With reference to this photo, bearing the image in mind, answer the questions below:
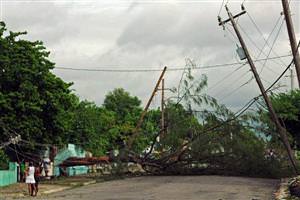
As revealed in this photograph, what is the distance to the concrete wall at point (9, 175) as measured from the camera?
97.6 ft

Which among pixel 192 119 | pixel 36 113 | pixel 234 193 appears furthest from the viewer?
pixel 192 119

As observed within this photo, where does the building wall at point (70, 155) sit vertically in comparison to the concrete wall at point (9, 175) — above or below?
above

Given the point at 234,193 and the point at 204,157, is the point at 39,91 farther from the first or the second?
the point at 234,193

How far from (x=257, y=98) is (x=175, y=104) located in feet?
21.9

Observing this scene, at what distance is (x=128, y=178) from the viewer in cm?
3584

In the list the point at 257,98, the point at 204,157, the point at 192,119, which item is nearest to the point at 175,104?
the point at 192,119

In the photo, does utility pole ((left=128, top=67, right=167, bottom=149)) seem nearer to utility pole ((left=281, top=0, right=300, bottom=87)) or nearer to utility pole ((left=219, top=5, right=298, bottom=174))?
utility pole ((left=219, top=5, right=298, bottom=174))

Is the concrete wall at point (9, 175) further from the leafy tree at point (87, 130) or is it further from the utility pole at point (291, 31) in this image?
the utility pole at point (291, 31)

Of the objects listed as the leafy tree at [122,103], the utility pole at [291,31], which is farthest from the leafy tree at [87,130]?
the leafy tree at [122,103]

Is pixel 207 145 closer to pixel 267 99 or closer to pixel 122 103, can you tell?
pixel 267 99

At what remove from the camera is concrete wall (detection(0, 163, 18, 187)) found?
29.8 metres

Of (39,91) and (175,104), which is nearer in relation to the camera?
(39,91)

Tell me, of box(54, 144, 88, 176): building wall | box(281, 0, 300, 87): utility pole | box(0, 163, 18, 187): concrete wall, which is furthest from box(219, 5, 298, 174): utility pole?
box(54, 144, 88, 176): building wall

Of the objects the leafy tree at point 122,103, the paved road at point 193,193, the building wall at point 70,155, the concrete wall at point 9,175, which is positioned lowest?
the paved road at point 193,193
